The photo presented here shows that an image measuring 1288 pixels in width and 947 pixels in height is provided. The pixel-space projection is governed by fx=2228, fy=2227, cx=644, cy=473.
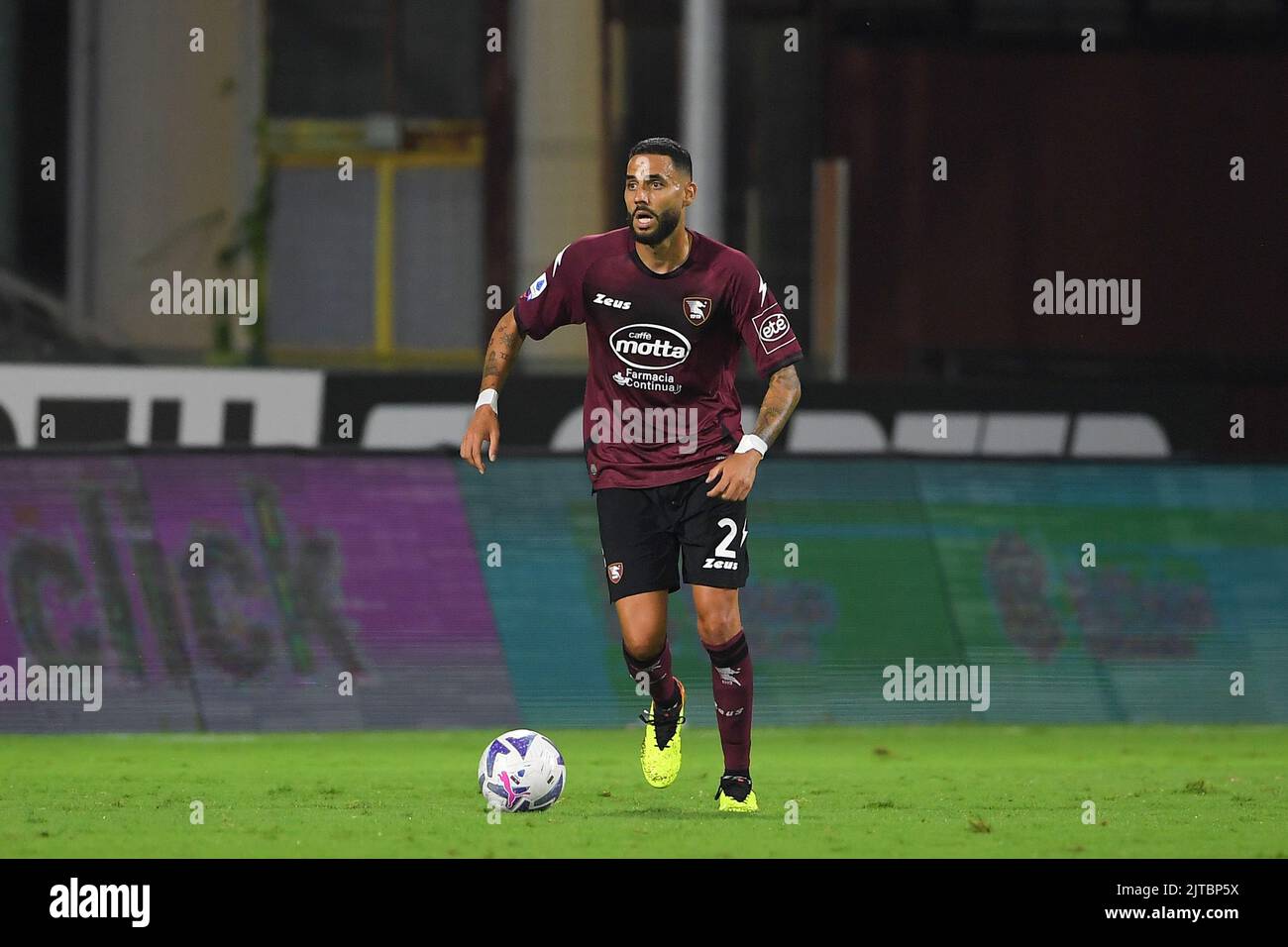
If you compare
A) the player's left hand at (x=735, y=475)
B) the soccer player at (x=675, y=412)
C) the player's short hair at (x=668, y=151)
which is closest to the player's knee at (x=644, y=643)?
the soccer player at (x=675, y=412)

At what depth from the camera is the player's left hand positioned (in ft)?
27.4

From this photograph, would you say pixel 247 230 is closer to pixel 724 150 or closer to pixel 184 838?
pixel 724 150

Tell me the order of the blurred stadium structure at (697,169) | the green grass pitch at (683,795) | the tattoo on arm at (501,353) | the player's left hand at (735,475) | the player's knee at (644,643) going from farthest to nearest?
1. the blurred stadium structure at (697,169)
2. the tattoo on arm at (501,353)
3. the player's knee at (644,643)
4. the player's left hand at (735,475)
5. the green grass pitch at (683,795)

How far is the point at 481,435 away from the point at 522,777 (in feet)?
4.30

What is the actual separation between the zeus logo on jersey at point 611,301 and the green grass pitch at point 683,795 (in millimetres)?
1963

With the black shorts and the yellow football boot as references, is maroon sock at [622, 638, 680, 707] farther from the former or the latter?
the black shorts

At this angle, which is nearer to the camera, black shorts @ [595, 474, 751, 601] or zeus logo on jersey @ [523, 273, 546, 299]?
black shorts @ [595, 474, 751, 601]

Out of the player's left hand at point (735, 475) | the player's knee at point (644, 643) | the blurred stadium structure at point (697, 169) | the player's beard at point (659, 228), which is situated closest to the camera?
the player's left hand at point (735, 475)

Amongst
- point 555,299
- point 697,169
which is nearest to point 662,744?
point 555,299

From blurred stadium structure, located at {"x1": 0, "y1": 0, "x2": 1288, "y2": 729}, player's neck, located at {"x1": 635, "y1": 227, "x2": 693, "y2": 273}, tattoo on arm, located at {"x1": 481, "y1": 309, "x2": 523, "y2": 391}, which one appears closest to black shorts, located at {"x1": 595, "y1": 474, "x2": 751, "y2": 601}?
tattoo on arm, located at {"x1": 481, "y1": 309, "x2": 523, "y2": 391}

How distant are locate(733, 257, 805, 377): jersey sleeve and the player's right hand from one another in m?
1.03

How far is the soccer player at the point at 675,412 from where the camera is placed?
339 inches

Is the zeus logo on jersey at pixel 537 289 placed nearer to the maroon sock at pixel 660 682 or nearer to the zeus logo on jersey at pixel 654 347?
the zeus logo on jersey at pixel 654 347

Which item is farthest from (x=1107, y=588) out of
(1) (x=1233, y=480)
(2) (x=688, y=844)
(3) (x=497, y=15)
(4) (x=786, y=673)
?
(3) (x=497, y=15)
